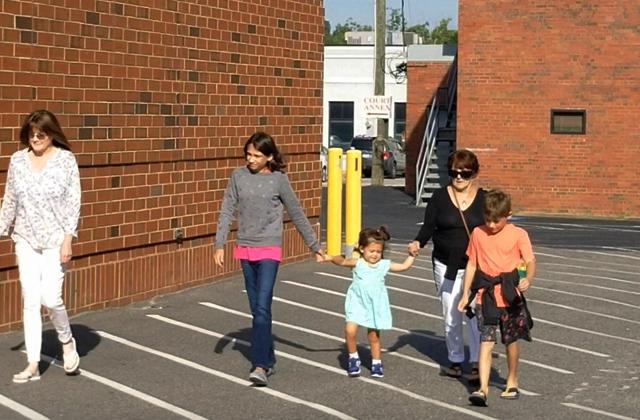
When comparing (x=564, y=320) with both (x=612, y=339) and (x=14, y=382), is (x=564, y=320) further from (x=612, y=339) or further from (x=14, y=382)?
(x=14, y=382)

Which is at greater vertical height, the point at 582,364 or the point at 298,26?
the point at 298,26

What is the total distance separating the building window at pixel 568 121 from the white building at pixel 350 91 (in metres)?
33.6

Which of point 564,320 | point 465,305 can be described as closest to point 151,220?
point 564,320

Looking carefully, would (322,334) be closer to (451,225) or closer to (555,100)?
(451,225)

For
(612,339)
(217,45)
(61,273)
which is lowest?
(612,339)

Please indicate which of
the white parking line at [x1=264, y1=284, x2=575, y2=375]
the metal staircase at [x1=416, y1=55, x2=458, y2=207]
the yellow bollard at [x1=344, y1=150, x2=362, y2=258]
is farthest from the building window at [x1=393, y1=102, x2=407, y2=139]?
the white parking line at [x1=264, y1=284, x2=575, y2=375]

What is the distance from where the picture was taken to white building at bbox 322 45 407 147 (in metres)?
65.1

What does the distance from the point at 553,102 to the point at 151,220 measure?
18.9 metres

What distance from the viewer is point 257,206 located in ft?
32.4

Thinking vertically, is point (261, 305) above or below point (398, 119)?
below

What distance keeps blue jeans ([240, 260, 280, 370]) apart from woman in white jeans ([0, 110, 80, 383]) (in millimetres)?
1272

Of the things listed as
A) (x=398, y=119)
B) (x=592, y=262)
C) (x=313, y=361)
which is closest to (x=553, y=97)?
(x=592, y=262)

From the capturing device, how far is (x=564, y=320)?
516 inches

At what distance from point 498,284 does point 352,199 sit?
8.25 metres
